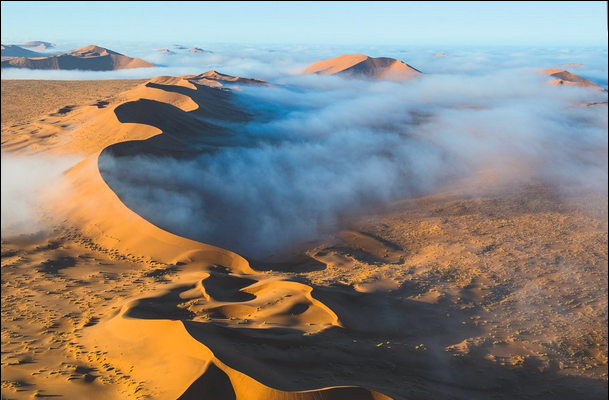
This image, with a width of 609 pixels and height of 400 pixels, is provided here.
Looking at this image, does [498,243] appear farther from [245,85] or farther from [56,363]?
[245,85]

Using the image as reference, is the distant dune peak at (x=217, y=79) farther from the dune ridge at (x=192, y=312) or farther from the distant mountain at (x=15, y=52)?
the distant mountain at (x=15, y=52)

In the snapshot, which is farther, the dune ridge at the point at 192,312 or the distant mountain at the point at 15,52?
the distant mountain at the point at 15,52

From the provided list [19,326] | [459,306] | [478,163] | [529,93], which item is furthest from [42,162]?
[529,93]

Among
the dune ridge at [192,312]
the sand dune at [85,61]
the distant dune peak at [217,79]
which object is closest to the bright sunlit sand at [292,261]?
the dune ridge at [192,312]

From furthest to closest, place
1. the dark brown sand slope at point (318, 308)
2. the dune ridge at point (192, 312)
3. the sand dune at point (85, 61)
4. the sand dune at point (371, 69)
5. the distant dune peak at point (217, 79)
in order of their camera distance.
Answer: the sand dune at point (85, 61) → the sand dune at point (371, 69) → the distant dune peak at point (217, 79) → the dark brown sand slope at point (318, 308) → the dune ridge at point (192, 312)

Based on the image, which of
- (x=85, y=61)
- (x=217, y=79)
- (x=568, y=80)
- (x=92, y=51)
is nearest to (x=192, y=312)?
(x=217, y=79)

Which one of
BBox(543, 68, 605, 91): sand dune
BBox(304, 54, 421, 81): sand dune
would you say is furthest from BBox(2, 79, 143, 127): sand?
BBox(543, 68, 605, 91): sand dune

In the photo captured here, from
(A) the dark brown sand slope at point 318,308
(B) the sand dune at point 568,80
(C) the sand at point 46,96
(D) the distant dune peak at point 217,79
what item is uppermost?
(B) the sand dune at point 568,80
